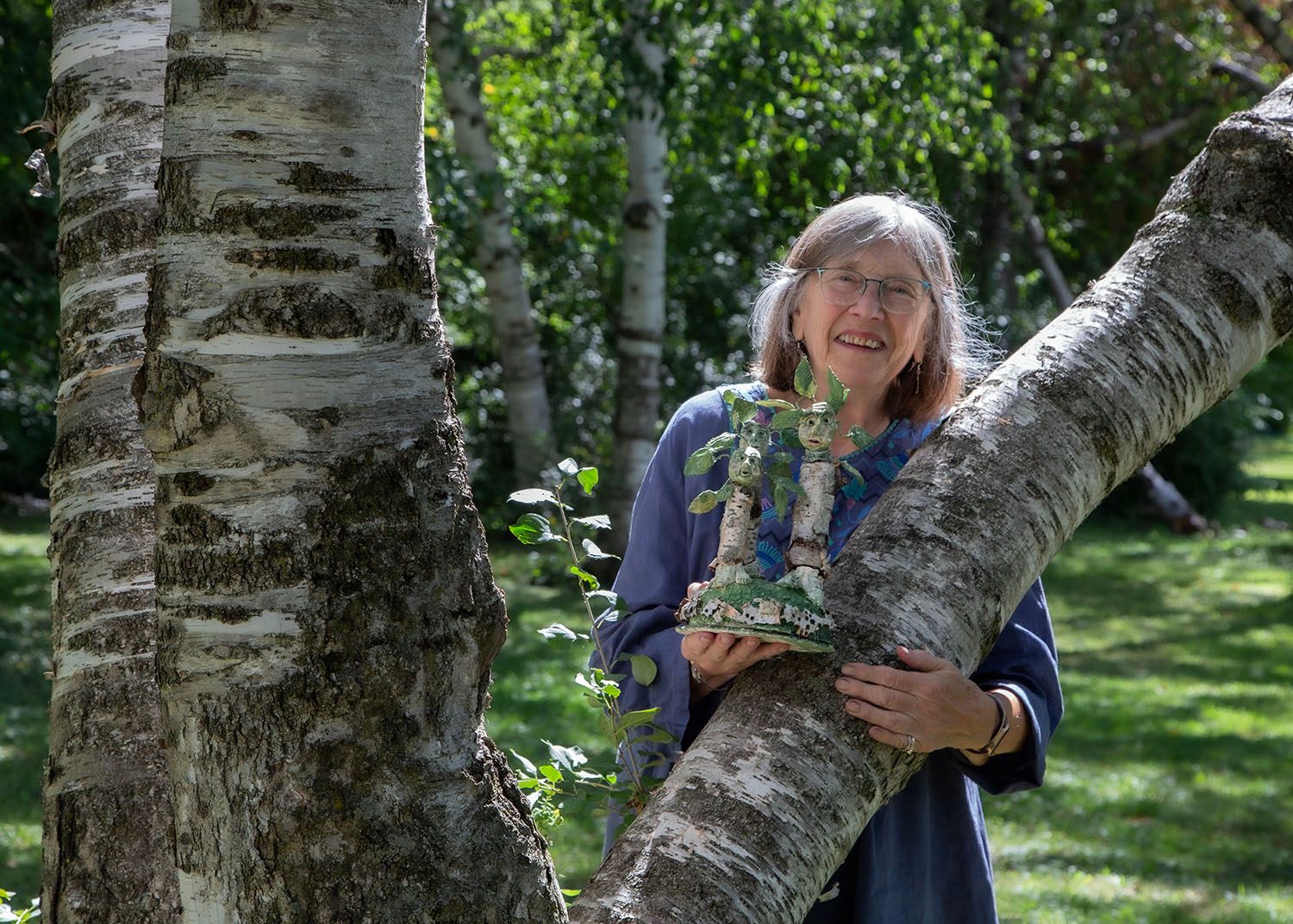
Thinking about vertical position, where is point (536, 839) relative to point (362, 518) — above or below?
below

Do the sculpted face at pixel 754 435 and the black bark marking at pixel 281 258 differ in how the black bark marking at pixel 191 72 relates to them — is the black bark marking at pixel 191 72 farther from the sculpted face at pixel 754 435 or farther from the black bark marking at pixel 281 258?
the sculpted face at pixel 754 435

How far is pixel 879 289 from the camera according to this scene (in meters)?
2.13

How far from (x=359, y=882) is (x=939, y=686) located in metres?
0.81

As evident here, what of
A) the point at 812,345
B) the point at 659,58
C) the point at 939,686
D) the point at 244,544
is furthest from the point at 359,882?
the point at 659,58

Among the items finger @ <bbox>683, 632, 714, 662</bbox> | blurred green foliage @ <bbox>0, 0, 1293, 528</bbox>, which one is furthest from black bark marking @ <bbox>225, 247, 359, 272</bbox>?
blurred green foliage @ <bbox>0, 0, 1293, 528</bbox>

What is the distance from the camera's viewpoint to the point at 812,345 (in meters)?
2.19

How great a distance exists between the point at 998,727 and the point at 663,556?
619mm

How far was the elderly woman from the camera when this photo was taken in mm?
2022

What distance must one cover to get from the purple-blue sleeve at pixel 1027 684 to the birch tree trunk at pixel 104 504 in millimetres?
1256

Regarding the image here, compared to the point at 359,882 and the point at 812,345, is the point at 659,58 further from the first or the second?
the point at 359,882

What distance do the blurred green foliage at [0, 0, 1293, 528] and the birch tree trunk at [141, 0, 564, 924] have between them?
4.95m

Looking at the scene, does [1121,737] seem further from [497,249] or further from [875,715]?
[875,715]

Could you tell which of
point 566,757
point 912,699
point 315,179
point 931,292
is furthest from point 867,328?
point 315,179

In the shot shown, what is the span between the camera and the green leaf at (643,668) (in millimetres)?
1982
